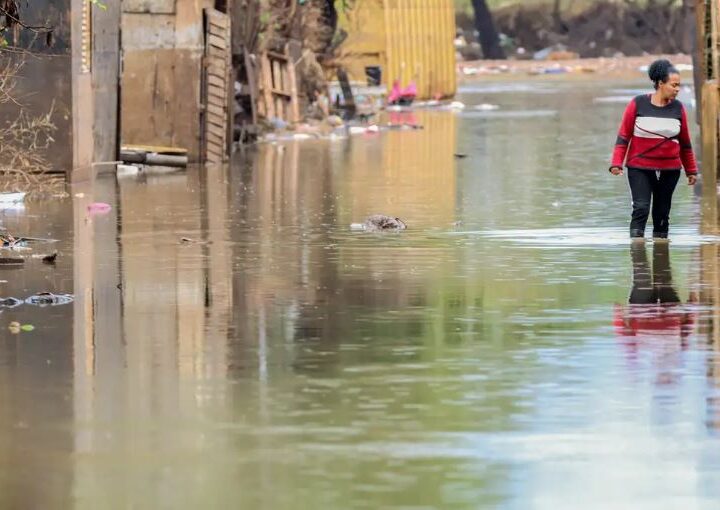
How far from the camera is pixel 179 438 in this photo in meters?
8.45

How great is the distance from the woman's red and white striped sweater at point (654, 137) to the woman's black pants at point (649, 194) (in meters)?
0.09

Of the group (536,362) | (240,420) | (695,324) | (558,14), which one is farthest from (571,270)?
(558,14)

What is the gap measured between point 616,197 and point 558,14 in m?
68.7

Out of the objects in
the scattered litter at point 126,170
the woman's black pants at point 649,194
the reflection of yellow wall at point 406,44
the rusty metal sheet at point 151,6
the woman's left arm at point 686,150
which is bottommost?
the woman's black pants at point 649,194

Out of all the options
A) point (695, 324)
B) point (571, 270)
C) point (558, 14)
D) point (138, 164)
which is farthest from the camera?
point (558, 14)

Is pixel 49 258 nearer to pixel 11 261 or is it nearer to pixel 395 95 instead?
pixel 11 261

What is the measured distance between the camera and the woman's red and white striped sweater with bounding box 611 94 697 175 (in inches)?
630

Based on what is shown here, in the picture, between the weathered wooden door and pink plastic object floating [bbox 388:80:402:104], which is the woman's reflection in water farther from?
pink plastic object floating [bbox 388:80:402:104]

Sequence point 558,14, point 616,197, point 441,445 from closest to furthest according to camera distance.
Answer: point 441,445
point 616,197
point 558,14

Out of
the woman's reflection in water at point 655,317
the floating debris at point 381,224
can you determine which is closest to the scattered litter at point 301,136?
the floating debris at point 381,224

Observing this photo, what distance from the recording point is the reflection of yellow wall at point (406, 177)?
1997 cm

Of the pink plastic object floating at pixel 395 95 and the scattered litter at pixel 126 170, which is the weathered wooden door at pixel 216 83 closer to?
the scattered litter at pixel 126 170

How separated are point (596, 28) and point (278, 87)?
173ft

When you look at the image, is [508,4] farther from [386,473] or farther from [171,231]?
[386,473]
